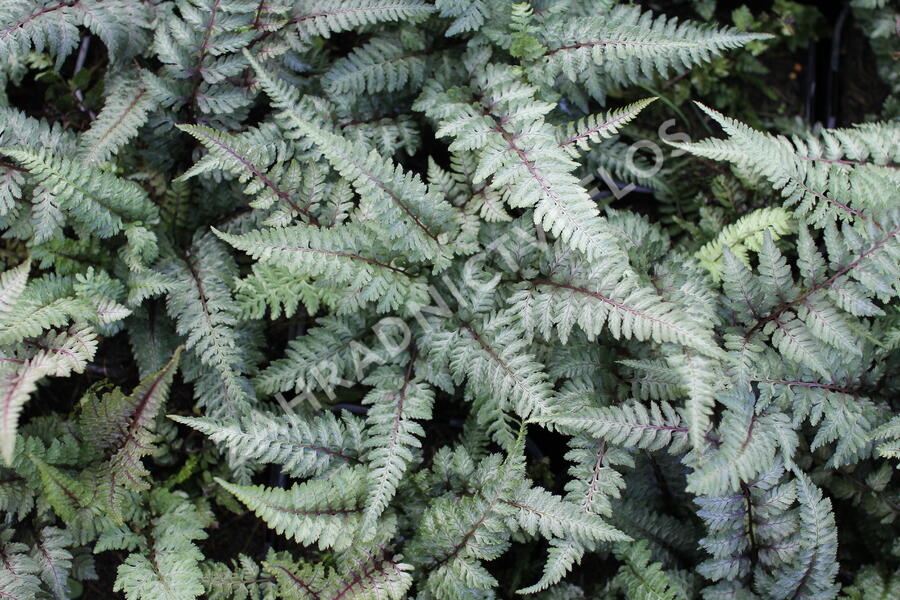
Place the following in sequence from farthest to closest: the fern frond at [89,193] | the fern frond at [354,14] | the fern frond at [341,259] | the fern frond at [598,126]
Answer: the fern frond at [354,14]
the fern frond at [89,193]
the fern frond at [598,126]
the fern frond at [341,259]

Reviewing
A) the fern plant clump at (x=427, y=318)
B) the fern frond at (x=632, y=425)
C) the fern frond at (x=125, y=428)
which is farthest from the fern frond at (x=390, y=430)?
the fern frond at (x=125, y=428)

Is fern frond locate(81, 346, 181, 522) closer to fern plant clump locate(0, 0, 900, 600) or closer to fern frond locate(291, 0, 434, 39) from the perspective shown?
fern plant clump locate(0, 0, 900, 600)

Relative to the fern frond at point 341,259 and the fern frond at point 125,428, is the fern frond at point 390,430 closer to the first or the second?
the fern frond at point 341,259

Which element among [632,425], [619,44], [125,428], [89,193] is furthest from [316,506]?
[619,44]

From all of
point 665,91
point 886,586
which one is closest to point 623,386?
point 886,586

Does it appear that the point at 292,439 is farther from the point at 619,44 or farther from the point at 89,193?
the point at 619,44

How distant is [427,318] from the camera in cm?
278

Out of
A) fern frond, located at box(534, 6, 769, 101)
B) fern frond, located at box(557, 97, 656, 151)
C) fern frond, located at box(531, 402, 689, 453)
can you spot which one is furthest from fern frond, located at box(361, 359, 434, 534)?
fern frond, located at box(534, 6, 769, 101)

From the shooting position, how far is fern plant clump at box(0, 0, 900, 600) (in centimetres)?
242

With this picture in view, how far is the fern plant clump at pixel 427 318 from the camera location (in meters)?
2.42

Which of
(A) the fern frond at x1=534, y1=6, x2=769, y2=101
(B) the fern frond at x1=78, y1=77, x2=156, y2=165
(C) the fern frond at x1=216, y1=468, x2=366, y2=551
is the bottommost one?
(C) the fern frond at x1=216, y1=468, x2=366, y2=551

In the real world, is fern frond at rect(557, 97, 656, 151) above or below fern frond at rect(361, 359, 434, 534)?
above

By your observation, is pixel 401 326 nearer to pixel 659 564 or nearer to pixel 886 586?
pixel 659 564

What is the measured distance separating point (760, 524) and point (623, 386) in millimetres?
697
